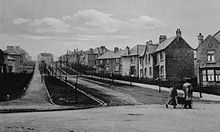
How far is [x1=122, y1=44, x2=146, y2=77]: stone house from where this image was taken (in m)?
65.7

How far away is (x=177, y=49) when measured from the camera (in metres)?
49.3

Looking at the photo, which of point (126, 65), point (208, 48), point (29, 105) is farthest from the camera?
point (126, 65)

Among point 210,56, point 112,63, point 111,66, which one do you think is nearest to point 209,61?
point 210,56

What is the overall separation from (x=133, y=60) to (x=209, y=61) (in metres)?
29.4

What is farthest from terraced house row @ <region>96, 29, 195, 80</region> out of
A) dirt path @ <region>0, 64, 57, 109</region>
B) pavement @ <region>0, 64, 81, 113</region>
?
pavement @ <region>0, 64, 81, 113</region>

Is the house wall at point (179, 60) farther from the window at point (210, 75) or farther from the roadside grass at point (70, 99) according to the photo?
the roadside grass at point (70, 99)

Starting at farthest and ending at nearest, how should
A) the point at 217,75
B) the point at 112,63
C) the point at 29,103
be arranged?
the point at 112,63 → the point at 217,75 → the point at 29,103

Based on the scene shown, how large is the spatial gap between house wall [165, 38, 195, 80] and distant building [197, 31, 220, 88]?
820 centimetres

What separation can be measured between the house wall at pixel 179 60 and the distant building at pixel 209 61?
8202 millimetres

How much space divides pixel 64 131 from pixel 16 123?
266cm

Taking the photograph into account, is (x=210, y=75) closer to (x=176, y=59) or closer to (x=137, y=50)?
(x=176, y=59)

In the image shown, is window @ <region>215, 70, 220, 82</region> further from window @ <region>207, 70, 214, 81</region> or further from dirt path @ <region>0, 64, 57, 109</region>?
dirt path @ <region>0, 64, 57, 109</region>

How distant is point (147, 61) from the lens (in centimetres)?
5700

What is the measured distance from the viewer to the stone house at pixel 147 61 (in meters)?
Result: 54.9
